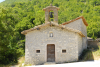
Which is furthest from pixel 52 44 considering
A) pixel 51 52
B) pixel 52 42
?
pixel 51 52

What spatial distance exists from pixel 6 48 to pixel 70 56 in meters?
6.67

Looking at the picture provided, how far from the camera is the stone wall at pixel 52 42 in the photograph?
39.1 feet

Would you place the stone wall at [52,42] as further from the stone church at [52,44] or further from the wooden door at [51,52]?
the wooden door at [51,52]

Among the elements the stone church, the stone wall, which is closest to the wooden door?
the stone church

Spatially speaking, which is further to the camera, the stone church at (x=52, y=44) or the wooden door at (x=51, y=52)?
the wooden door at (x=51, y=52)

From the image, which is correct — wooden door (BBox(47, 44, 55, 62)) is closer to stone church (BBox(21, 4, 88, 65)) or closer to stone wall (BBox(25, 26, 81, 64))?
stone church (BBox(21, 4, 88, 65))

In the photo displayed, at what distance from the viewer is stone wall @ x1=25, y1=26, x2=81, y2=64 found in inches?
469

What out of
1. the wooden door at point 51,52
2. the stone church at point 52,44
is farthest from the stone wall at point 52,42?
the wooden door at point 51,52

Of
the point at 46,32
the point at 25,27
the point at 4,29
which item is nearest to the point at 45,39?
the point at 46,32

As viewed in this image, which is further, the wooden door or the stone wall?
the wooden door

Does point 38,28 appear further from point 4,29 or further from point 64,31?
point 4,29

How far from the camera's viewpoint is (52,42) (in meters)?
12.2

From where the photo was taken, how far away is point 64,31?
12.2 meters

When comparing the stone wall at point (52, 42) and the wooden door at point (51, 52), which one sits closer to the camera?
the stone wall at point (52, 42)
